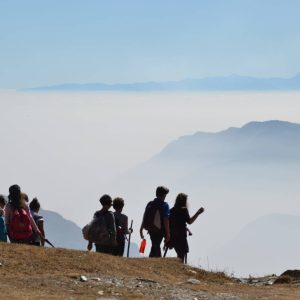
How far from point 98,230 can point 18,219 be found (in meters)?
2.05

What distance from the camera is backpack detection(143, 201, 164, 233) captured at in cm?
2416

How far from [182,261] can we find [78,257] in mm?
3480

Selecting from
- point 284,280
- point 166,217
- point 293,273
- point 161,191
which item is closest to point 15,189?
point 161,191

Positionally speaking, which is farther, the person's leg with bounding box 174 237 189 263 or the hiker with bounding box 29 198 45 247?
the person's leg with bounding box 174 237 189 263

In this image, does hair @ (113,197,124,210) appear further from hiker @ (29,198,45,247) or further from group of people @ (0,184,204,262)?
hiker @ (29,198,45,247)

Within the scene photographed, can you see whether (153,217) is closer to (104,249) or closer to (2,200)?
(104,249)

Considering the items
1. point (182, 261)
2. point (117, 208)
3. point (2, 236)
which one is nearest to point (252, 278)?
point (182, 261)

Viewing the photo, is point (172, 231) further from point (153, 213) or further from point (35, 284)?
point (35, 284)

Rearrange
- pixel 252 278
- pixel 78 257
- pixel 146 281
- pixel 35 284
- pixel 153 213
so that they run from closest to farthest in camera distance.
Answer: pixel 35 284 → pixel 146 281 → pixel 78 257 → pixel 153 213 → pixel 252 278

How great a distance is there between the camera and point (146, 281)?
68.5 ft

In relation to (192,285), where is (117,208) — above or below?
above

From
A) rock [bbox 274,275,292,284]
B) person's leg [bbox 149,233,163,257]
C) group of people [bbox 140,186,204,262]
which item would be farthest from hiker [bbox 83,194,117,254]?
rock [bbox 274,275,292,284]

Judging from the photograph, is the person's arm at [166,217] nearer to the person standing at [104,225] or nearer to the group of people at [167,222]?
the group of people at [167,222]

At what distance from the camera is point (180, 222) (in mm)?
24594
